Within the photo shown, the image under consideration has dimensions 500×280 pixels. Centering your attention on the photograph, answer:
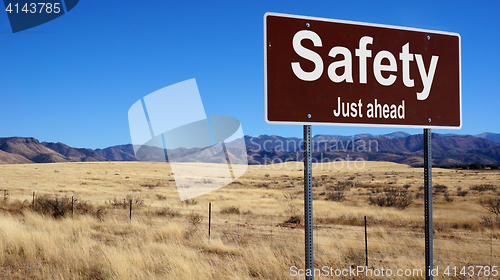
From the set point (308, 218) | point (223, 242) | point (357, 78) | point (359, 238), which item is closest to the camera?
point (308, 218)

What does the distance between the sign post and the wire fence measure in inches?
222

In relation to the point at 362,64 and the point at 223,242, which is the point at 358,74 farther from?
the point at 223,242

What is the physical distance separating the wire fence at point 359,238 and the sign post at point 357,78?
5.64 metres

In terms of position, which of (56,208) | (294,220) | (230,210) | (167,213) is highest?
(56,208)

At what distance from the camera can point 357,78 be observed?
→ 3.43 metres

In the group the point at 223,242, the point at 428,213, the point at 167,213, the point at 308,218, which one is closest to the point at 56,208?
the point at 167,213

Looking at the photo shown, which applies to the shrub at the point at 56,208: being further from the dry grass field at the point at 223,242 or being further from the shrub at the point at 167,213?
the shrub at the point at 167,213

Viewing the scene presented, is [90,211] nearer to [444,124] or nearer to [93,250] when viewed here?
[93,250]

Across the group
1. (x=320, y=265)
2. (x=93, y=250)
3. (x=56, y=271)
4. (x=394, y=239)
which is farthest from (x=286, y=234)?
(x=56, y=271)

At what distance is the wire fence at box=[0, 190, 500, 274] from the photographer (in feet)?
30.4

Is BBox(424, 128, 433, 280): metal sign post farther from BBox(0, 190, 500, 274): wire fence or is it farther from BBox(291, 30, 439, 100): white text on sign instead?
BBox(0, 190, 500, 274): wire fence

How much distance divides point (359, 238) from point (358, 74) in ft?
32.4

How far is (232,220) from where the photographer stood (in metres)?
16.1

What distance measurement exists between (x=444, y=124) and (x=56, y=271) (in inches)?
301
